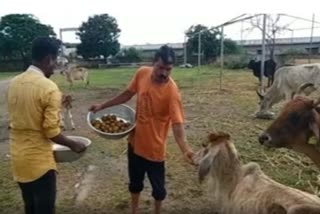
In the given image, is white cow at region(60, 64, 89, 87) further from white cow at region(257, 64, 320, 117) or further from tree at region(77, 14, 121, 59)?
tree at region(77, 14, 121, 59)

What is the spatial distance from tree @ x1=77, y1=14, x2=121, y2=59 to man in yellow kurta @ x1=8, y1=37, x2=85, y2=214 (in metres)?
45.6

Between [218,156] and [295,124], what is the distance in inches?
25.4

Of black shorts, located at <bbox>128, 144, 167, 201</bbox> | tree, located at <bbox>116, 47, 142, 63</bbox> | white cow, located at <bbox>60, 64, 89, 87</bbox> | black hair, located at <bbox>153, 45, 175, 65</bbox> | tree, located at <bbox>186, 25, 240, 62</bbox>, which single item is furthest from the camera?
tree, located at <bbox>116, 47, 142, 63</bbox>

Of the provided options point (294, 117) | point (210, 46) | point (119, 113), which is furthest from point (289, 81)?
point (210, 46)

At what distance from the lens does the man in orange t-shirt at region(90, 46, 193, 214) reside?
4.05 metres

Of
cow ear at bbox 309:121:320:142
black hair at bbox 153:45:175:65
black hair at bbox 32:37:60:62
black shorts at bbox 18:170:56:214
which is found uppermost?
black hair at bbox 32:37:60:62

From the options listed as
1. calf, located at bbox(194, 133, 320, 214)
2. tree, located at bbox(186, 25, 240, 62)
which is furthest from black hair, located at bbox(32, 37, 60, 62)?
tree, located at bbox(186, 25, 240, 62)

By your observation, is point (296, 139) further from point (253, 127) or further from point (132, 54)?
point (132, 54)

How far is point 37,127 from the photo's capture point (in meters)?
3.23

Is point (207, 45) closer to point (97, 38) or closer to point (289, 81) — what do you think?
point (97, 38)

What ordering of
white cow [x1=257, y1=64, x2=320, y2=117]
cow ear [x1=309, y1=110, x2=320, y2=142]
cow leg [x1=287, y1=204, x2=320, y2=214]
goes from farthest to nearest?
white cow [x1=257, y1=64, x2=320, y2=117]
cow ear [x1=309, y1=110, x2=320, y2=142]
cow leg [x1=287, y1=204, x2=320, y2=214]

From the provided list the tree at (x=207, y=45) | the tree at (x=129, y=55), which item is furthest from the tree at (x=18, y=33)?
the tree at (x=207, y=45)

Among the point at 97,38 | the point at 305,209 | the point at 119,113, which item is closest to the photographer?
the point at 305,209

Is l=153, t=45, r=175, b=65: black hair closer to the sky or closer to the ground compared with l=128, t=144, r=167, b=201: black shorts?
closer to the sky
